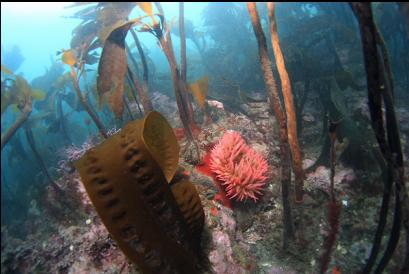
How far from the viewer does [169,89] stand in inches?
339

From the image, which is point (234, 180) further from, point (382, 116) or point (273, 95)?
point (382, 116)

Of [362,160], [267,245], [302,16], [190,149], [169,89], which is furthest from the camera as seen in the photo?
[302,16]

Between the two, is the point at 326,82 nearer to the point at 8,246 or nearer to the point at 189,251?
the point at 189,251

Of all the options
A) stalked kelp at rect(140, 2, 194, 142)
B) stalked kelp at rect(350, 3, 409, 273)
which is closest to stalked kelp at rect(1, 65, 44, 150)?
stalked kelp at rect(140, 2, 194, 142)

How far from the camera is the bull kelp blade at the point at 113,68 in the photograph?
133 inches

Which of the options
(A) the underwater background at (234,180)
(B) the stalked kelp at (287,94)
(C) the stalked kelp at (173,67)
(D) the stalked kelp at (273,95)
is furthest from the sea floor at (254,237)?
(B) the stalked kelp at (287,94)

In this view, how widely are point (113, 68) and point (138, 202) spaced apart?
1.97 metres

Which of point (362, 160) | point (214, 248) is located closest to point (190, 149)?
point (214, 248)

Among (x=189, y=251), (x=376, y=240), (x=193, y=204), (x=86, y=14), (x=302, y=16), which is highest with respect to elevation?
(x=86, y=14)

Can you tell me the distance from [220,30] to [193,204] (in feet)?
36.4

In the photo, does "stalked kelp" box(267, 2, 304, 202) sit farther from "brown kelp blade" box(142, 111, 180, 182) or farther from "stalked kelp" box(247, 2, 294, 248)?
"brown kelp blade" box(142, 111, 180, 182)

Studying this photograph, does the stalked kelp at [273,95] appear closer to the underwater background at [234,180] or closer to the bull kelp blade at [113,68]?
the underwater background at [234,180]

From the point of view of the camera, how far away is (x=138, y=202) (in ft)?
6.57

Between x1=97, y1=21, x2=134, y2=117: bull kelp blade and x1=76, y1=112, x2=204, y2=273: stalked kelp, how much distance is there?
125 cm
